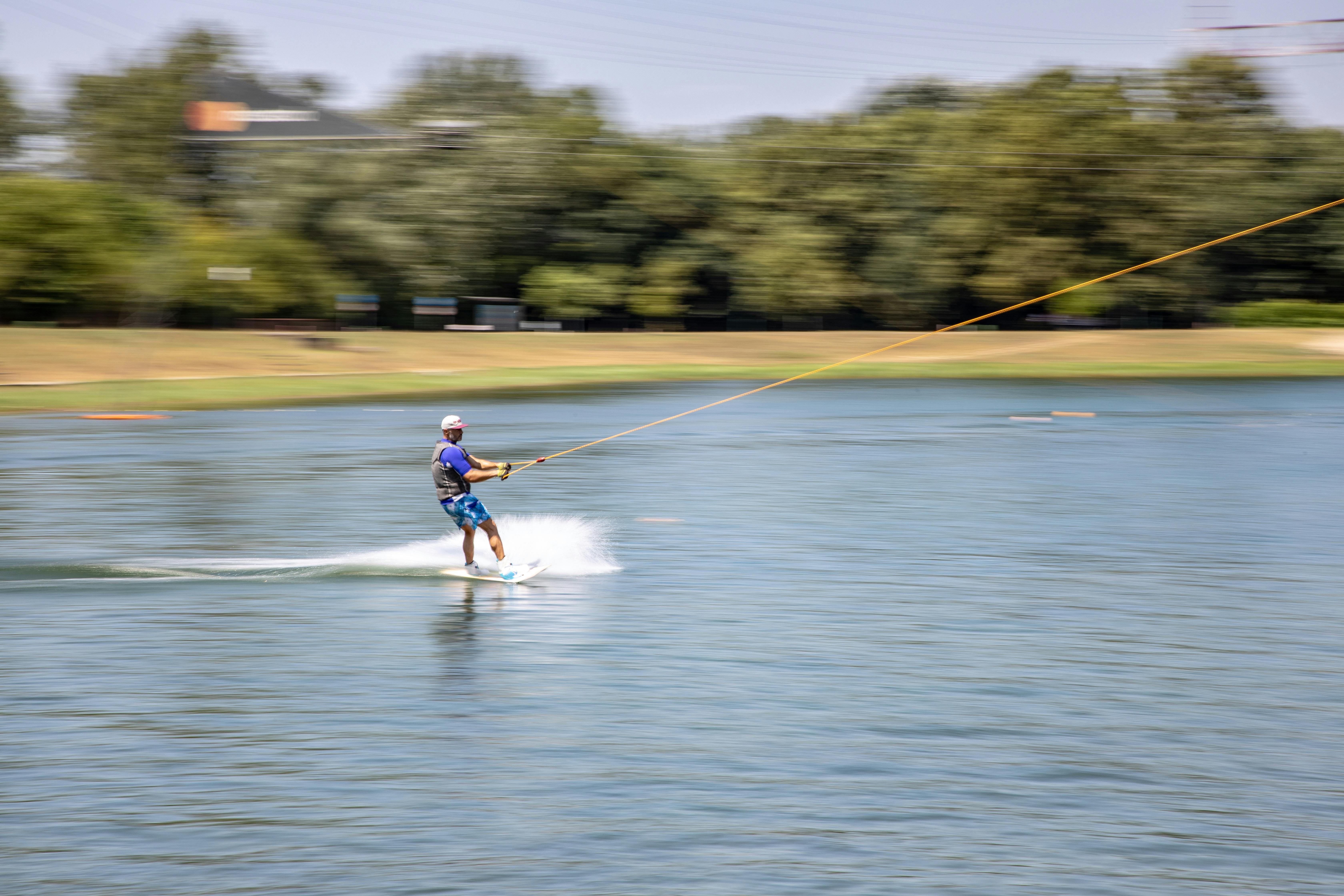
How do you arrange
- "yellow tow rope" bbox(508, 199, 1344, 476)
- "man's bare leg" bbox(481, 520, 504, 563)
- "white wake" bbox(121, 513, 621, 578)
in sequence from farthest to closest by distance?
"white wake" bbox(121, 513, 621, 578), "man's bare leg" bbox(481, 520, 504, 563), "yellow tow rope" bbox(508, 199, 1344, 476)

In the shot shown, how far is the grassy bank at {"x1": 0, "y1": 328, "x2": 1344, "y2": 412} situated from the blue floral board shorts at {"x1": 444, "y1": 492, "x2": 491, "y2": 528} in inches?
964

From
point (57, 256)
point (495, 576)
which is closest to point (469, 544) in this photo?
point (495, 576)

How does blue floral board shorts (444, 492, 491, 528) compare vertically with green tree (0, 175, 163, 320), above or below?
below

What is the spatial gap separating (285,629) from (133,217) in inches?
2144

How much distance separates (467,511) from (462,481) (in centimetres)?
29

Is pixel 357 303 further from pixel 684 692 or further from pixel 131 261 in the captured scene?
pixel 684 692

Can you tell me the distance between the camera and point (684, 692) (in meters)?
9.08

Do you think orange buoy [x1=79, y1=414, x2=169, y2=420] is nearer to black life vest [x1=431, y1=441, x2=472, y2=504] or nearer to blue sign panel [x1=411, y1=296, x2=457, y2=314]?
black life vest [x1=431, y1=441, x2=472, y2=504]

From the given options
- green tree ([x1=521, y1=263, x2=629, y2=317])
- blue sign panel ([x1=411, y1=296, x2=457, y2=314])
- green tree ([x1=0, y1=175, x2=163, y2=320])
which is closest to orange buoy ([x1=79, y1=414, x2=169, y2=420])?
green tree ([x1=0, y1=175, x2=163, y2=320])

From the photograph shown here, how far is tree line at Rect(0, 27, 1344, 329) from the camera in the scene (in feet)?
213

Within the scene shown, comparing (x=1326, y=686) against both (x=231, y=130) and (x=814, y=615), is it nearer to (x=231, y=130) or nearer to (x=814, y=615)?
(x=814, y=615)

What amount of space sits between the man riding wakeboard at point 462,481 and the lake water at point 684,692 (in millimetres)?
495

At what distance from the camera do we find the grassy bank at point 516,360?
39.2 meters

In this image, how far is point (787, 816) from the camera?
6906 mm
